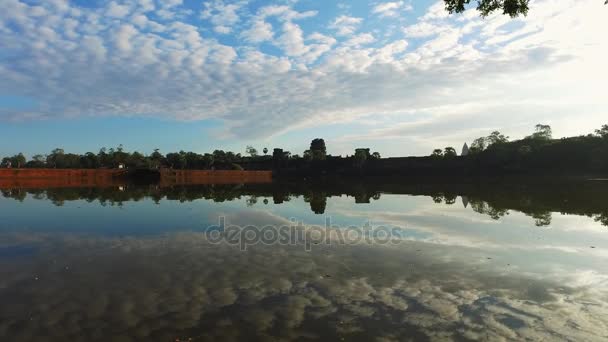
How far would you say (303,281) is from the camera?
9.49 m

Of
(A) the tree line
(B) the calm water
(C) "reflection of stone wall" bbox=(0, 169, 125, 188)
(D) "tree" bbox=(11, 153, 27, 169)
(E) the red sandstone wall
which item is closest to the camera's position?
(B) the calm water

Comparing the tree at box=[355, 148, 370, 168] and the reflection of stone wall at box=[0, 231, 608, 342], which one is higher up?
the tree at box=[355, 148, 370, 168]

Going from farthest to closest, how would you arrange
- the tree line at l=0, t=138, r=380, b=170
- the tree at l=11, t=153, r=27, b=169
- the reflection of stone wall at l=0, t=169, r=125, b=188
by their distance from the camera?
the tree at l=11, t=153, r=27, b=169
the tree line at l=0, t=138, r=380, b=170
the reflection of stone wall at l=0, t=169, r=125, b=188

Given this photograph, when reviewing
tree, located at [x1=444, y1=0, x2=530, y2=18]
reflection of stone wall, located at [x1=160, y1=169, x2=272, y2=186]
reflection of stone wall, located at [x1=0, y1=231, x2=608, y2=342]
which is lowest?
reflection of stone wall, located at [x1=0, y1=231, x2=608, y2=342]

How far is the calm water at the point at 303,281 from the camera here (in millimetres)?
6629

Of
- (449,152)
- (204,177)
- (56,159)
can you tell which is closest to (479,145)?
(449,152)

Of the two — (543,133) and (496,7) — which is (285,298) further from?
(543,133)

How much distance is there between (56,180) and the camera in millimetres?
64562

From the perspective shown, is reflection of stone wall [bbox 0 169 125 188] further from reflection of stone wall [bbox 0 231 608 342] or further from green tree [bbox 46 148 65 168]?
green tree [bbox 46 148 65 168]

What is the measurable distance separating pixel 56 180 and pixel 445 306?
244 feet

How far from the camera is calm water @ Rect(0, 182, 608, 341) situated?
6629 millimetres

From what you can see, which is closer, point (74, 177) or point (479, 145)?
point (74, 177)

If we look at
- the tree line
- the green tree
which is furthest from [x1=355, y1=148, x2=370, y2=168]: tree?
the green tree

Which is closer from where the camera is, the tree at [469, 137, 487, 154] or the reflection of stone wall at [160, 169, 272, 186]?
the reflection of stone wall at [160, 169, 272, 186]
